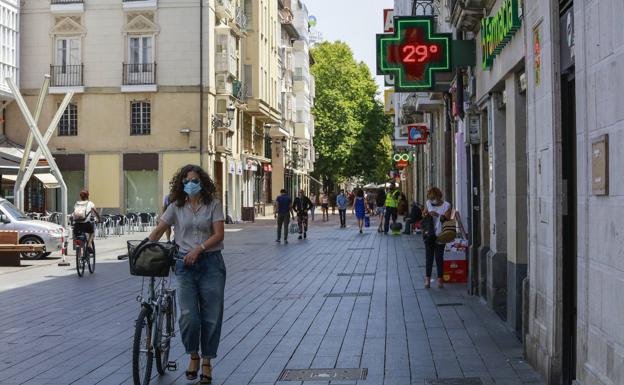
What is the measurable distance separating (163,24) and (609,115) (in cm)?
4311

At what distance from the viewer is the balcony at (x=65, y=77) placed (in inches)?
1886

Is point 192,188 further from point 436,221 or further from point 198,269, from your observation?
point 436,221

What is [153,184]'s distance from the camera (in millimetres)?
47938

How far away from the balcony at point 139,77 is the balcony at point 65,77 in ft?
7.20

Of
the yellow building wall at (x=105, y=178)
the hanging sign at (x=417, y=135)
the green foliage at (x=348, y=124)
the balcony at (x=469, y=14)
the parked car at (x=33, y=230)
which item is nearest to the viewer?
the balcony at (x=469, y=14)

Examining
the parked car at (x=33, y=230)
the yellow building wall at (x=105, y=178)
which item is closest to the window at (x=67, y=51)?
the yellow building wall at (x=105, y=178)

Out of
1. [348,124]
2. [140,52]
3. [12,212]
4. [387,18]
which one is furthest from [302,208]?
[348,124]

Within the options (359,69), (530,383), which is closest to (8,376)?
(530,383)

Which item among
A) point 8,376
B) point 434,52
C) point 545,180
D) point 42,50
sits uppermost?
point 42,50

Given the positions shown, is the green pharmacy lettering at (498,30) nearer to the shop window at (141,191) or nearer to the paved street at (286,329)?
the paved street at (286,329)

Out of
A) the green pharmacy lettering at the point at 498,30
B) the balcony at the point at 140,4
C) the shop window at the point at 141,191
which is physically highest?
the balcony at the point at 140,4

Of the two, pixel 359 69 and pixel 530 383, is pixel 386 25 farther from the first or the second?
pixel 530 383

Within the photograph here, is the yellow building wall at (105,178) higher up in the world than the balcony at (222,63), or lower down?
lower down

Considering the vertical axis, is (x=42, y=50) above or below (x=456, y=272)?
above
